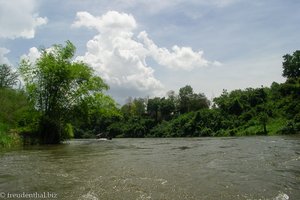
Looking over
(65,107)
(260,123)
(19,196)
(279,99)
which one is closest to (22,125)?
(65,107)

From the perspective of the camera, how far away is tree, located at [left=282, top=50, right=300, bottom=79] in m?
68.5

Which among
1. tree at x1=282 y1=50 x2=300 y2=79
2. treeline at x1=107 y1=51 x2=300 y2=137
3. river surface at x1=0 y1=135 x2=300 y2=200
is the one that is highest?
tree at x1=282 y1=50 x2=300 y2=79

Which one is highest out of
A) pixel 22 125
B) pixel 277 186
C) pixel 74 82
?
pixel 74 82

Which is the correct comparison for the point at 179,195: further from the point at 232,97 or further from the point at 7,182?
the point at 232,97

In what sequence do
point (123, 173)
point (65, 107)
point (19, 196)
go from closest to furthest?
point (19, 196), point (123, 173), point (65, 107)

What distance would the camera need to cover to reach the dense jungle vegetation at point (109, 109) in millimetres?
26531

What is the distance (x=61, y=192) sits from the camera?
6.43 metres

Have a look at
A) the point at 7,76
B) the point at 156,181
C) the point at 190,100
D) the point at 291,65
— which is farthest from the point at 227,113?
the point at 156,181

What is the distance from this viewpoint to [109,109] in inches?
1194

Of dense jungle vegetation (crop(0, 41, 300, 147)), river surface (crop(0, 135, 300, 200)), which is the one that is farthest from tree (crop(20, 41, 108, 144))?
river surface (crop(0, 135, 300, 200))

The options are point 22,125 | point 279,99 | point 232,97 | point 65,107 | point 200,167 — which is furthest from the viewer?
point 232,97

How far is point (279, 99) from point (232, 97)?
13.4 meters
